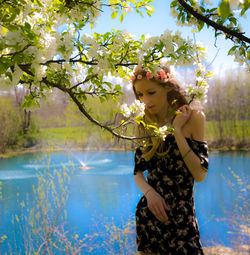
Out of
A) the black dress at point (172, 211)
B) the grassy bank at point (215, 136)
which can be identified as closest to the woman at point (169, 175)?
the black dress at point (172, 211)

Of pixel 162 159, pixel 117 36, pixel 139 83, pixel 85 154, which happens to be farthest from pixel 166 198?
pixel 85 154

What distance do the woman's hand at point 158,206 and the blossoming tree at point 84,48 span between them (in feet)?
0.86

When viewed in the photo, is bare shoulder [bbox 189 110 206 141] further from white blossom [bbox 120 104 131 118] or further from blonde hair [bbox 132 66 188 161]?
white blossom [bbox 120 104 131 118]

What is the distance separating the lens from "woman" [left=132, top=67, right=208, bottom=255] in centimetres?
98

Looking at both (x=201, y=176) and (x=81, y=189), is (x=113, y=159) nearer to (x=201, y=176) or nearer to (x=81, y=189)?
(x=81, y=189)

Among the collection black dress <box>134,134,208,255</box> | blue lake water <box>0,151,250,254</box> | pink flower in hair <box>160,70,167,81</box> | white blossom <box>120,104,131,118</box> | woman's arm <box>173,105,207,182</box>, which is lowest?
blue lake water <box>0,151,250,254</box>

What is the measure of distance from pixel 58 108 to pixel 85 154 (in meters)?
1.51

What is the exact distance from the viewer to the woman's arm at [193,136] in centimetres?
100

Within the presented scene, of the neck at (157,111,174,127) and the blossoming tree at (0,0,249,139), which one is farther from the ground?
the blossoming tree at (0,0,249,139)

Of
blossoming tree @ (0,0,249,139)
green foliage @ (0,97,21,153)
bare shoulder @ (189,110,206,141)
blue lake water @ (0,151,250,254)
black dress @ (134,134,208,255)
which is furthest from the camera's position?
green foliage @ (0,97,21,153)

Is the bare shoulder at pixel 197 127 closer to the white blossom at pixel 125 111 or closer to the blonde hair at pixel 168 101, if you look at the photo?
the blonde hair at pixel 168 101

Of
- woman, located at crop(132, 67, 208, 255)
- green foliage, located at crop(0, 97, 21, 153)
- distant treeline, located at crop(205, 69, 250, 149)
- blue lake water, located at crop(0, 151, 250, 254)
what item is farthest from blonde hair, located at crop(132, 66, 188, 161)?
green foliage, located at crop(0, 97, 21, 153)

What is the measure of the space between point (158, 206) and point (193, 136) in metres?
0.30

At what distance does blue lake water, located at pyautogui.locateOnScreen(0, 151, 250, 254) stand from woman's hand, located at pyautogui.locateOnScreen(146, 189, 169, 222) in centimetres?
138
